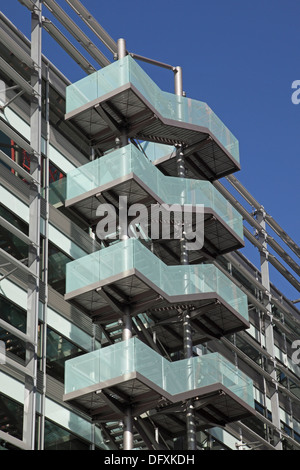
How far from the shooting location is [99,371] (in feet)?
108

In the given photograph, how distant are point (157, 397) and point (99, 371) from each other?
211 cm

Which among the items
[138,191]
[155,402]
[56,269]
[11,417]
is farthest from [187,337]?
[11,417]

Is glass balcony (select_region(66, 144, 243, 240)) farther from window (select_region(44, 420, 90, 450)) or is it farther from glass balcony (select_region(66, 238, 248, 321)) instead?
window (select_region(44, 420, 90, 450))

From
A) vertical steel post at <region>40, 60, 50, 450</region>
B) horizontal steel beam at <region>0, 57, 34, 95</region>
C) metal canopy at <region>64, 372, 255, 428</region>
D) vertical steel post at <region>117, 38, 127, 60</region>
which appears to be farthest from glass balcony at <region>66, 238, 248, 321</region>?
vertical steel post at <region>117, 38, 127, 60</region>

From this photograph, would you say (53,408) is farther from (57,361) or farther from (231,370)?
(231,370)

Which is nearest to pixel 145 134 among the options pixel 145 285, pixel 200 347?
pixel 145 285

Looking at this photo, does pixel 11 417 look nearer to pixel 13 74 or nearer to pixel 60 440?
pixel 60 440

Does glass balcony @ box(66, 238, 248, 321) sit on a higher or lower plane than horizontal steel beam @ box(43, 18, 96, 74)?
lower

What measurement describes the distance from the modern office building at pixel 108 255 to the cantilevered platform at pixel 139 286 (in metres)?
0.06

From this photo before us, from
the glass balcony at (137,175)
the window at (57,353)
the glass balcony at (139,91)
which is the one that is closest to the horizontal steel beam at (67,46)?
the glass balcony at (139,91)

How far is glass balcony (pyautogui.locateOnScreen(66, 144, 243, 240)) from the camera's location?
119ft

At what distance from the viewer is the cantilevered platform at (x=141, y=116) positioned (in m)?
37.6
